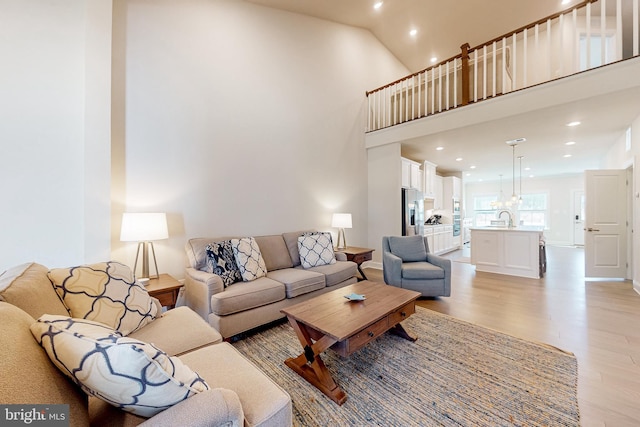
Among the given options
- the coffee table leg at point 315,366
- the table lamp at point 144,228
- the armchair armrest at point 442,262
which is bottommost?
the coffee table leg at point 315,366

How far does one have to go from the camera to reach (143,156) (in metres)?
2.73

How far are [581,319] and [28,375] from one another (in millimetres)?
4261

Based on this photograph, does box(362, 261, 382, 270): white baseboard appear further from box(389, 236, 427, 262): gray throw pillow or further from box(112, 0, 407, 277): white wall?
box(389, 236, 427, 262): gray throw pillow

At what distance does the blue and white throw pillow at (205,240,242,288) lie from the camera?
103 inches

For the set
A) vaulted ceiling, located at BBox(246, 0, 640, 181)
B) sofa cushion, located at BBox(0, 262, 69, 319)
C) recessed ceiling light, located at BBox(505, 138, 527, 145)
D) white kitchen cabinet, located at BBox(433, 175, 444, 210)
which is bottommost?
sofa cushion, located at BBox(0, 262, 69, 319)

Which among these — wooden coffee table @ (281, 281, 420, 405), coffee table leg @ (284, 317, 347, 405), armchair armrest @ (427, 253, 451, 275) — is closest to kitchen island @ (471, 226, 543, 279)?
armchair armrest @ (427, 253, 451, 275)

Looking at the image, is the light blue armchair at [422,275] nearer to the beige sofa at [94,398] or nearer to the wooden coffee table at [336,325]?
the wooden coffee table at [336,325]

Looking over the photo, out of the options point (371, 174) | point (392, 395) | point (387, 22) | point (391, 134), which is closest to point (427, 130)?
point (391, 134)

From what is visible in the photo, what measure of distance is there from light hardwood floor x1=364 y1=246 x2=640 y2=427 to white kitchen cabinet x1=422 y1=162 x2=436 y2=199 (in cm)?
230

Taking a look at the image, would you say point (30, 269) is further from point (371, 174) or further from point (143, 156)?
point (371, 174)

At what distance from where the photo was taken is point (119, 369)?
2.44ft

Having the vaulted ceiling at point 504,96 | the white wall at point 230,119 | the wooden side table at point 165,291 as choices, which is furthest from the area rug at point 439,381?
the vaulted ceiling at point 504,96

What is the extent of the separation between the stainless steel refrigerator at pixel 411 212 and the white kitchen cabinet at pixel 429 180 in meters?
0.87

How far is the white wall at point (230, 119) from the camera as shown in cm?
271
